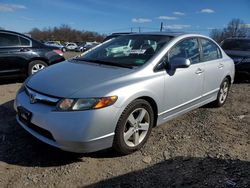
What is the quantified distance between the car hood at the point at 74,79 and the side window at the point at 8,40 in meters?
3.89

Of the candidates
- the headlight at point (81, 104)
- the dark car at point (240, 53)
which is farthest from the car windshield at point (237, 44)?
the headlight at point (81, 104)

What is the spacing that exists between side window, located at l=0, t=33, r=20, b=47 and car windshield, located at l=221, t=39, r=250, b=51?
699 cm

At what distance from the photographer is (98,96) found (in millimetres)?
3176

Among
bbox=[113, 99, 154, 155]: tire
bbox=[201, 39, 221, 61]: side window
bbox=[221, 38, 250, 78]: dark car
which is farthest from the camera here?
bbox=[221, 38, 250, 78]: dark car

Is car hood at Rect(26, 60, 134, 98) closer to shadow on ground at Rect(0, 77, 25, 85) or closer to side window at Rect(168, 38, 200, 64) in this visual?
side window at Rect(168, 38, 200, 64)

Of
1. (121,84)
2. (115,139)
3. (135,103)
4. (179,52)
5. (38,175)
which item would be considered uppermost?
(179,52)

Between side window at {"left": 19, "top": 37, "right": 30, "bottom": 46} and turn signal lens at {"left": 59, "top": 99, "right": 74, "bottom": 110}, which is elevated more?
side window at {"left": 19, "top": 37, "right": 30, "bottom": 46}

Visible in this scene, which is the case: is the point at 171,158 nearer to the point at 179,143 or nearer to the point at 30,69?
the point at 179,143

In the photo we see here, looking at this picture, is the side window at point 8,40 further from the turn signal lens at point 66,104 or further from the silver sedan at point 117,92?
the turn signal lens at point 66,104

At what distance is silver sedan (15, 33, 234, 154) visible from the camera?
3.12m

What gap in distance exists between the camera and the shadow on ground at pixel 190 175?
10.0ft

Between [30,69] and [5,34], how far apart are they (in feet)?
3.46

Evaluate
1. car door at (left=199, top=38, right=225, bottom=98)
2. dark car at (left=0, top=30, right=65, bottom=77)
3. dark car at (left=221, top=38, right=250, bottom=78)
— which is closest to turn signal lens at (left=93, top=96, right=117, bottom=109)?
car door at (left=199, top=38, right=225, bottom=98)

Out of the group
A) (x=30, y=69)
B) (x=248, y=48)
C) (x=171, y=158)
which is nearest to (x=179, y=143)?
(x=171, y=158)
